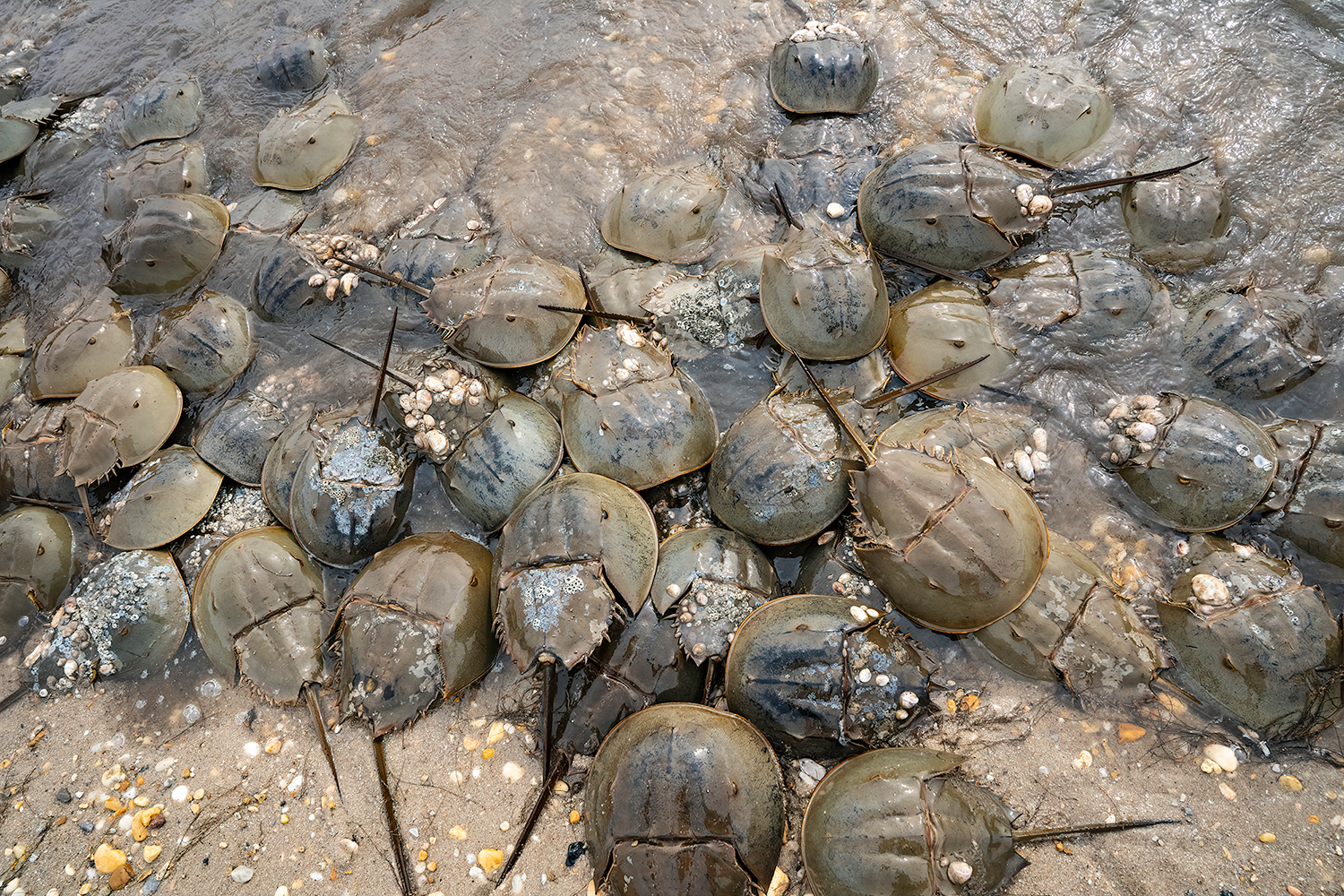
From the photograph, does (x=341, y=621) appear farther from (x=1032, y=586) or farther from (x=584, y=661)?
(x=1032, y=586)

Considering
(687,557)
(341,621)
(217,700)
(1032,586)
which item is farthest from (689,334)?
(217,700)

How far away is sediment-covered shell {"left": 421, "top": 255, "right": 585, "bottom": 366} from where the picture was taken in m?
2.88

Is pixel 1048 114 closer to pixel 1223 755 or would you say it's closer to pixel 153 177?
pixel 1223 755

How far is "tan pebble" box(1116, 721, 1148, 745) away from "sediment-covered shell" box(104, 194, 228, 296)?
4549 millimetres

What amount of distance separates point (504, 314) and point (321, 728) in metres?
1.74

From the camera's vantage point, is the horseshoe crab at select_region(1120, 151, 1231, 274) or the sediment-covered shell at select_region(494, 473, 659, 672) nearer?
the sediment-covered shell at select_region(494, 473, 659, 672)

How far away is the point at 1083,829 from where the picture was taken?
6.38 ft

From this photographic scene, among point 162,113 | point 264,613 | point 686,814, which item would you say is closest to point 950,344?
point 686,814

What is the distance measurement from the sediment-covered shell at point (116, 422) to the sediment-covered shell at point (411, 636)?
4.73 ft

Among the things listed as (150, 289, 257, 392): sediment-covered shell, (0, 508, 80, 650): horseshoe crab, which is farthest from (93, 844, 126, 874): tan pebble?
(150, 289, 257, 392): sediment-covered shell

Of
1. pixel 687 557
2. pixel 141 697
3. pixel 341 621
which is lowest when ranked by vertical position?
pixel 141 697

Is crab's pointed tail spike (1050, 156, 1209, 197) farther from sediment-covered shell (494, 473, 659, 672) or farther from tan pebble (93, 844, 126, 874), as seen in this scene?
tan pebble (93, 844, 126, 874)

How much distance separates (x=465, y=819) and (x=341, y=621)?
34.2 inches

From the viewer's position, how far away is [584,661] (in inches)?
91.7
